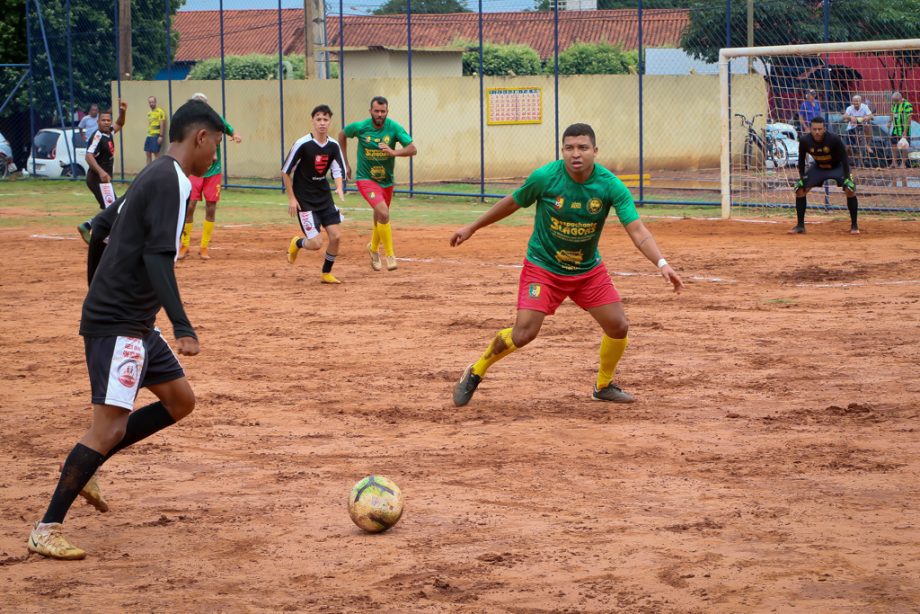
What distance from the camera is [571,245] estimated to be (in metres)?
8.20

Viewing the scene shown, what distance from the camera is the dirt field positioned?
16.8ft

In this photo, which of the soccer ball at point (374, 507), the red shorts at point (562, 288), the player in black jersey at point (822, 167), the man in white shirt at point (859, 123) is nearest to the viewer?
the soccer ball at point (374, 507)

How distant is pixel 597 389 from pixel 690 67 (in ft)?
93.6

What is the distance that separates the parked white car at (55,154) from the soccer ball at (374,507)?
29.1m

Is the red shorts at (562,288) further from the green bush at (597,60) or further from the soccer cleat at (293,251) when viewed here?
the green bush at (597,60)

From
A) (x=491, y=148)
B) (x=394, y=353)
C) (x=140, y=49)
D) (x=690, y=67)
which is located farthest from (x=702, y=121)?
(x=394, y=353)

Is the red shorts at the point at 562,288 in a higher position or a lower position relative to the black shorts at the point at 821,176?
lower

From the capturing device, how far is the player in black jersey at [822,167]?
60.0 ft

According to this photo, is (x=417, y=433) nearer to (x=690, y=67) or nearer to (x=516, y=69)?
(x=690, y=67)

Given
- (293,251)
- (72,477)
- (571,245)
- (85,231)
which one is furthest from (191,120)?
(293,251)

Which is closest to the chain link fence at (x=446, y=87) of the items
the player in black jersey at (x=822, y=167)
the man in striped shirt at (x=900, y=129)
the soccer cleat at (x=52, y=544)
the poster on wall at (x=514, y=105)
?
the poster on wall at (x=514, y=105)

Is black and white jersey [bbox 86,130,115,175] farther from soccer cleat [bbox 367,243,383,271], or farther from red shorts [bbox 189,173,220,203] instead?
soccer cleat [bbox 367,243,383,271]

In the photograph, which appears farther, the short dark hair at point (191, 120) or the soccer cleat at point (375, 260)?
the soccer cleat at point (375, 260)

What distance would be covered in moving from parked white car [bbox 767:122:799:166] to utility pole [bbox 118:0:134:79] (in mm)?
18196
